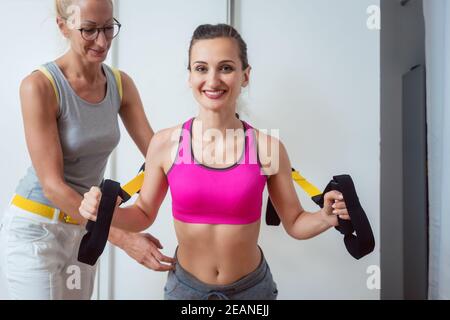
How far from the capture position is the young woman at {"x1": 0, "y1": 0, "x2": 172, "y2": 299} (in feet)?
2.73

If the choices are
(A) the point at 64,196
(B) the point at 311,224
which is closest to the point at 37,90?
(A) the point at 64,196

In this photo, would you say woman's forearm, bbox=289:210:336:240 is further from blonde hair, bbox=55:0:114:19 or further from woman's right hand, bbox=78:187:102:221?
blonde hair, bbox=55:0:114:19

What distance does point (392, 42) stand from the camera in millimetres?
1594

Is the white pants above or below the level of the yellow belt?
below

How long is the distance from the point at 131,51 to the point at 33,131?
0.48 meters

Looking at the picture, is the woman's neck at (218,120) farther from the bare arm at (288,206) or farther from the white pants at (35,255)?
the white pants at (35,255)

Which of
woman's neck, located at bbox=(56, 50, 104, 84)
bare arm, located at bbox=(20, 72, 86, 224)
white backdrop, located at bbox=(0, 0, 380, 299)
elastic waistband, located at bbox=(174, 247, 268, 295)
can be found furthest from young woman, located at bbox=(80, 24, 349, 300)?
white backdrop, located at bbox=(0, 0, 380, 299)

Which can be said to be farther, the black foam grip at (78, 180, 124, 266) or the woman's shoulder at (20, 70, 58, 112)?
the woman's shoulder at (20, 70, 58, 112)

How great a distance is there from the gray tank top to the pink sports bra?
19 centimetres

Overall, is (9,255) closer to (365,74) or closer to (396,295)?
(365,74)

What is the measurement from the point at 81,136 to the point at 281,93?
24.9 inches

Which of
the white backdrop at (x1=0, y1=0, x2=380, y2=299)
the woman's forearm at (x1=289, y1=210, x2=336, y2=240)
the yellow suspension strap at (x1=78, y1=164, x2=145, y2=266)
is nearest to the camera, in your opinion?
the yellow suspension strap at (x1=78, y1=164, x2=145, y2=266)

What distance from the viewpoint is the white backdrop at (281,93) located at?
1.21 metres

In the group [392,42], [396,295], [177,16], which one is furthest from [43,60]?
[396,295]
